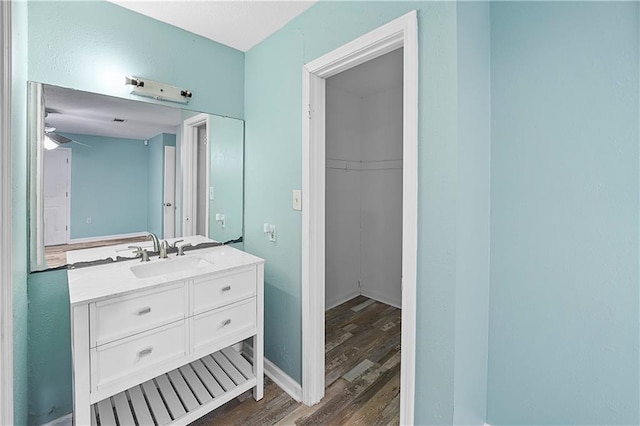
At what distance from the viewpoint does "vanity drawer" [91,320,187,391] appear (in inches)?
49.4

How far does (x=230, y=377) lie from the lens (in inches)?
70.2

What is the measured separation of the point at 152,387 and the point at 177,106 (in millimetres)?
1734

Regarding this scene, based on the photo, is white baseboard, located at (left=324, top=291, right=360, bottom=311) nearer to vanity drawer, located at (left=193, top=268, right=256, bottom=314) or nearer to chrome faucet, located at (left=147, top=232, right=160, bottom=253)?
vanity drawer, located at (left=193, top=268, right=256, bottom=314)

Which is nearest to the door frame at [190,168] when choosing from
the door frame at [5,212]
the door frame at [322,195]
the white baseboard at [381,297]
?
the door frame at [322,195]

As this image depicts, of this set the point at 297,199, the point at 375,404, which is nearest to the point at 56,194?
the point at 297,199

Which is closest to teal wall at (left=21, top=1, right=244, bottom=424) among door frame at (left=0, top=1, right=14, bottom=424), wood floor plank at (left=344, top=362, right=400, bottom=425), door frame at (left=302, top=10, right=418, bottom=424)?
door frame at (left=0, top=1, right=14, bottom=424)

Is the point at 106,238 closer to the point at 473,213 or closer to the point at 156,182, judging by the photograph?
the point at 156,182

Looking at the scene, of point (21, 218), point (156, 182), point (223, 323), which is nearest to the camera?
point (21, 218)

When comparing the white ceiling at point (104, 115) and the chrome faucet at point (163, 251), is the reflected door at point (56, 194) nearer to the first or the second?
the white ceiling at point (104, 115)

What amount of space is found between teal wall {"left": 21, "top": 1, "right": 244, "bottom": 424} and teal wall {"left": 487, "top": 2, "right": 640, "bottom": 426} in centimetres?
191

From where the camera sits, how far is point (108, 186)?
1795mm

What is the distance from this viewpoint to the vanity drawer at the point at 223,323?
5.09ft

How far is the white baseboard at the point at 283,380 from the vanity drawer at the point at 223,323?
449 mm

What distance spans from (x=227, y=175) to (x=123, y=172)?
664 millimetres
